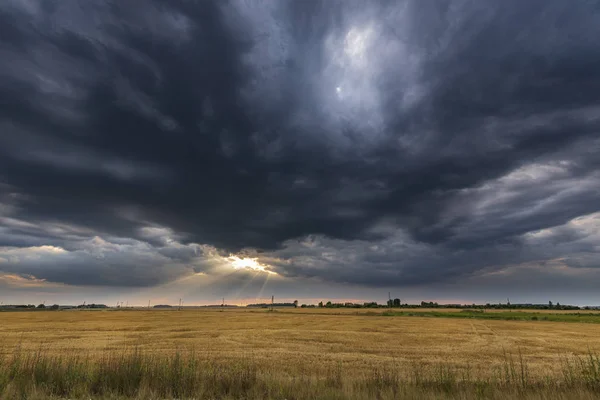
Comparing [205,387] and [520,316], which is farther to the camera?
[520,316]

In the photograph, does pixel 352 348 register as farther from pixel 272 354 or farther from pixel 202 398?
pixel 202 398

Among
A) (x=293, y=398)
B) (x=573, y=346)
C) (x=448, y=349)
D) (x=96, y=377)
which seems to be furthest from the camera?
(x=573, y=346)

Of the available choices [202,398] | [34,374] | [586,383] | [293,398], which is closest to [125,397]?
[202,398]

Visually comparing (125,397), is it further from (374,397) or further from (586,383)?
(586,383)

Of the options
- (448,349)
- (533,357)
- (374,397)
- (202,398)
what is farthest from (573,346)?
(202,398)

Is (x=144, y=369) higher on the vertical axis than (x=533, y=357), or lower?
higher

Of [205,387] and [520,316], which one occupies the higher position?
[520,316]

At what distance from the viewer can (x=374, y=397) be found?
9531 mm

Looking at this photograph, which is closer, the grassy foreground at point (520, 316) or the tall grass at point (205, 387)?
the tall grass at point (205, 387)

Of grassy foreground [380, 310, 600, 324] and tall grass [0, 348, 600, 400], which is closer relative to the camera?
tall grass [0, 348, 600, 400]

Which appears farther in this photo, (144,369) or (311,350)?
(311,350)

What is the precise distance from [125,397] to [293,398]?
4376 mm

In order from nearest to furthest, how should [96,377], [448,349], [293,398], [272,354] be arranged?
[293,398] < [96,377] < [272,354] < [448,349]

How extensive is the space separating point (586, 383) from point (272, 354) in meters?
23.4
